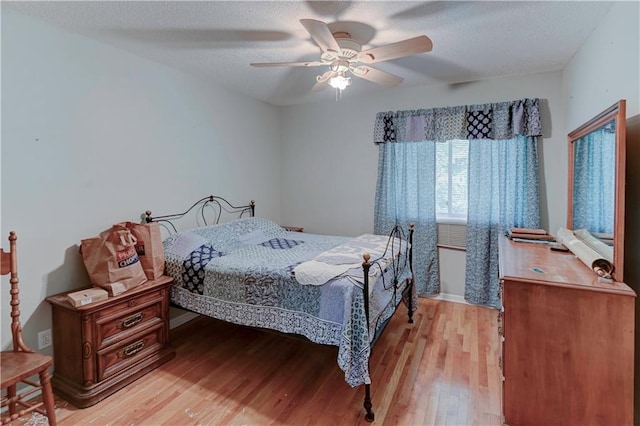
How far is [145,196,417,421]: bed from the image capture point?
1.91 metres

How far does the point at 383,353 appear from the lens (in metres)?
2.63

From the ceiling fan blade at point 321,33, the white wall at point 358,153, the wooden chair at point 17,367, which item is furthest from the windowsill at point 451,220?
the wooden chair at point 17,367

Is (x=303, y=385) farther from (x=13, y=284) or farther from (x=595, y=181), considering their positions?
(x=595, y=181)

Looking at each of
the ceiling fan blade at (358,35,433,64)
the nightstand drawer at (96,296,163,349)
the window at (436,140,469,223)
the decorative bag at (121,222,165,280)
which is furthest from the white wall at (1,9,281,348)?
the window at (436,140,469,223)

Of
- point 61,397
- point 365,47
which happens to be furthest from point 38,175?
point 365,47

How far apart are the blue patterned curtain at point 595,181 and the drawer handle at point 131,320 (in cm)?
299

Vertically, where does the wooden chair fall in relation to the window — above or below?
below

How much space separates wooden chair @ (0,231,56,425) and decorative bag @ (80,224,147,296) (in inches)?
15.8

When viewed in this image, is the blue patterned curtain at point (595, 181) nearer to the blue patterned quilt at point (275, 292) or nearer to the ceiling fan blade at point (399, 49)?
the ceiling fan blade at point (399, 49)

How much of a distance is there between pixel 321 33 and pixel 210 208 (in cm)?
233

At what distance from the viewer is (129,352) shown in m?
2.28

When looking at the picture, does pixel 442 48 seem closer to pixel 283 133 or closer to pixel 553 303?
pixel 553 303

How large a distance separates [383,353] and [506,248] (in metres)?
1.27

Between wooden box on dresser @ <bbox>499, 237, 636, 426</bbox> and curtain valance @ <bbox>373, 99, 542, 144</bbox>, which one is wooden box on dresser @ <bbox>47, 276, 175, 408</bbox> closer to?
wooden box on dresser @ <bbox>499, 237, 636, 426</bbox>
